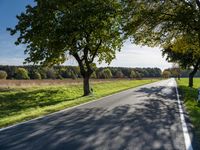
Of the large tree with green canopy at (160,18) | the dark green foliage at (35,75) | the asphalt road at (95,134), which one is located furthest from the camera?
the dark green foliage at (35,75)

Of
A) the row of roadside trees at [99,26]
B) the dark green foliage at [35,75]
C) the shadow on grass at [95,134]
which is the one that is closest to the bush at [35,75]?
the dark green foliage at [35,75]

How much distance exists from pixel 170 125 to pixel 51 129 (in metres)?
3.99

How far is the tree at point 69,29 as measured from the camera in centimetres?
2453

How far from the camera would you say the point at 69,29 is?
26.2 m

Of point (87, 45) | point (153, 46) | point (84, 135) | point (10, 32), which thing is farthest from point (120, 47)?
point (84, 135)

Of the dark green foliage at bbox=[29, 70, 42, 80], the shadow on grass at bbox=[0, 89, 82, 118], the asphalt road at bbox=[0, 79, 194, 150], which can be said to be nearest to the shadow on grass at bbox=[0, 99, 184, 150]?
the asphalt road at bbox=[0, 79, 194, 150]

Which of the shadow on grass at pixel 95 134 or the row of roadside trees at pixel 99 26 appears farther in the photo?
the row of roadside trees at pixel 99 26

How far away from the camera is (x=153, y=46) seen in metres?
26.6

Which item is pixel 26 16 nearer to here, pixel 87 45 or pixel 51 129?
pixel 87 45

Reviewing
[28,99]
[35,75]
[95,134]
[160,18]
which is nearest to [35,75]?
[35,75]

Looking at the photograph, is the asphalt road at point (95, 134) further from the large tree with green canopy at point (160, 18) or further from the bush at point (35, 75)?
the bush at point (35, 75)

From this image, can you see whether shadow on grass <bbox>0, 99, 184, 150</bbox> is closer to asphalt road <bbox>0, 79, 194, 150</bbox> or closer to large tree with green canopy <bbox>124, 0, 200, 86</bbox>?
asphalt road <bbox>0, 79, 194, 150</bbox>

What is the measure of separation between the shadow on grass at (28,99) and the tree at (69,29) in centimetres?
291

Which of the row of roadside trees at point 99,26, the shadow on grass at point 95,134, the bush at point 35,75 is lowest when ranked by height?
the shadow on grass at point 95,134
